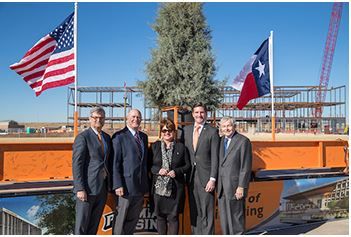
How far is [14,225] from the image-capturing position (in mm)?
4723

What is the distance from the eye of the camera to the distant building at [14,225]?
4605mm

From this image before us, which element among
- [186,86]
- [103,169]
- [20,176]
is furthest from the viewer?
[186,86]

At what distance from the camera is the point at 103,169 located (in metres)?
4.14

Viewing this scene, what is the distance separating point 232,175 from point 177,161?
718 mm

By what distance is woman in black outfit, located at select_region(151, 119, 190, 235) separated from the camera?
14.4ft

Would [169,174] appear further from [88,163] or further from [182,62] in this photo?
[182,62]

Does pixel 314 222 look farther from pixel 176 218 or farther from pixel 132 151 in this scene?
pixel 132 151

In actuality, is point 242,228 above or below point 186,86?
below

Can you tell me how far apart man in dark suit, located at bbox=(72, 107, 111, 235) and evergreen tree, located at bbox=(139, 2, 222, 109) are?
8.24 meters

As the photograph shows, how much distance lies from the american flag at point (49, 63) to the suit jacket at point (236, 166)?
440cm

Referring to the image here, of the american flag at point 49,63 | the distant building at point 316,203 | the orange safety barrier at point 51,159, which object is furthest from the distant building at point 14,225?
the distant building at point 316,203

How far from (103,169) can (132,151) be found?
0.41 metres

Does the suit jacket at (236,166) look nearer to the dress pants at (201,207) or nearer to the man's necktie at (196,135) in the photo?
the dress pants at (201,207)

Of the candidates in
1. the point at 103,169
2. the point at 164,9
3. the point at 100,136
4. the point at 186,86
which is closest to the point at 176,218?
the point at 103,169
